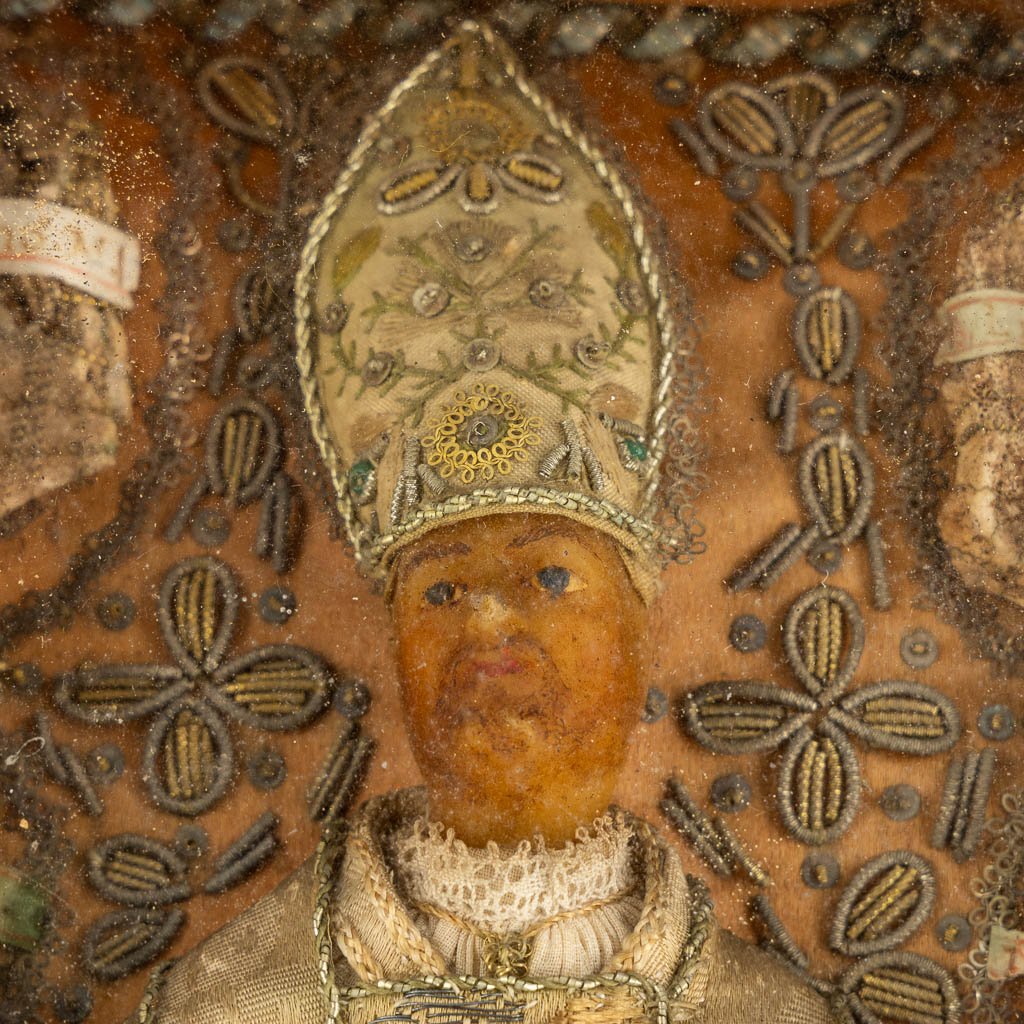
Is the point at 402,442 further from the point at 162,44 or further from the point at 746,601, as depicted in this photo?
the point at 162,44

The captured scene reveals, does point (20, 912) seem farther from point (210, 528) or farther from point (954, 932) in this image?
point (954, 932)

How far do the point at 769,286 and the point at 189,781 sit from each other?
44.2 inches

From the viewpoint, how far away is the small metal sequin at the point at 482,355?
1.83 metres

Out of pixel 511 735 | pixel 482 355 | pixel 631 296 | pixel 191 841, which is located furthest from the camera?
pixel 191 841

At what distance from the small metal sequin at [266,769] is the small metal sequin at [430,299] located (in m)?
0.69

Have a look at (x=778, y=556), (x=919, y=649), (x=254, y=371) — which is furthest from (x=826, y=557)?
(x=254, y=371)

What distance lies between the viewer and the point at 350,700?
2.07 m

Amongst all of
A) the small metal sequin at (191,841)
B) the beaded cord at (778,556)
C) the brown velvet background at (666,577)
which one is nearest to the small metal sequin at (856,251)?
the brown velvet background at (666,577)

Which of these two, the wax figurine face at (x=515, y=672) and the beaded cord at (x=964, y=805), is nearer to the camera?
the wax figurine face at (x=515, y=672)

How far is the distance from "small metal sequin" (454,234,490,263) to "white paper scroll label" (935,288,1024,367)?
0.67 metres

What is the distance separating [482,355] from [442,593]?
12.8 inches

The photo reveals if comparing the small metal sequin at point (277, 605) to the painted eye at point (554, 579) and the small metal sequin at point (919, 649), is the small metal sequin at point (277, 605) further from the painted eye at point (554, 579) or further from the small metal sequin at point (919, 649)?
the small metal sequin at point (919, 649)

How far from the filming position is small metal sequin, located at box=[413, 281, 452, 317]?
1.89 m

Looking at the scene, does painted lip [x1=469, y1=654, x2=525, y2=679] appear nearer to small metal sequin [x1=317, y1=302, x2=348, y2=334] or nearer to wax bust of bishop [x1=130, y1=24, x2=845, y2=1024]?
wax bust of bishop [x1=130, y1=24, x2=845, y2=1024]
